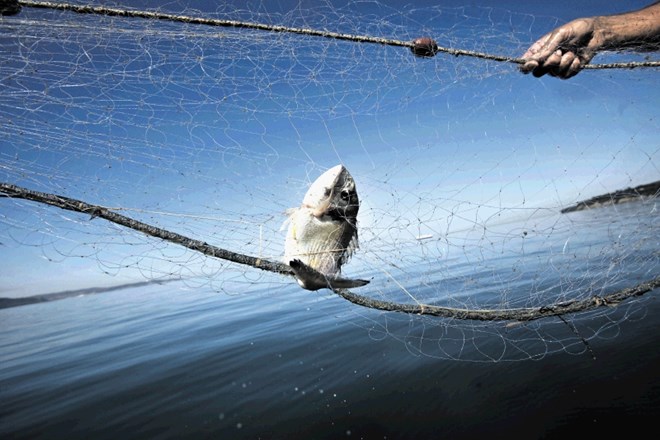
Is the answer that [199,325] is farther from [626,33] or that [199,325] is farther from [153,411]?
[626,33]

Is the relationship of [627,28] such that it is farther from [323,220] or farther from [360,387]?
[360,387]

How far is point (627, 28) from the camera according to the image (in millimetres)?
4215

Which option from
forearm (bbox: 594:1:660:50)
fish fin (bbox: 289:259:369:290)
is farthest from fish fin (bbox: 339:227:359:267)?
forearm (bbox: 594:1:660:50)

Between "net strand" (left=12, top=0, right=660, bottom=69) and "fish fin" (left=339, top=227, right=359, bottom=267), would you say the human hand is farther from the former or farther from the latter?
"fish fin" (left=339, top=227, right=359, bottom=267)

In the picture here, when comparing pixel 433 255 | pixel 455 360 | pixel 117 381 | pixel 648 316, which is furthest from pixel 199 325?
pixel 648 316

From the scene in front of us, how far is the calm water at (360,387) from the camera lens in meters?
5.40

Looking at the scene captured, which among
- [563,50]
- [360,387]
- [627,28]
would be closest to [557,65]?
[563,50]

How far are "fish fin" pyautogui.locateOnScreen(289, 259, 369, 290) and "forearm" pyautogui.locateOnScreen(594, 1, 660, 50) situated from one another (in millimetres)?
4028

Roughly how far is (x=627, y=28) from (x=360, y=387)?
6.75m

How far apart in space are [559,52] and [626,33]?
3.73ft

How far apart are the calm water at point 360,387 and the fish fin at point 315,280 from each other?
7.62ft

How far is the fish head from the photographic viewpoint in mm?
2990

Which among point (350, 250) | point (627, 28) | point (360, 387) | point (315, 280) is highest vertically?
point (627, 28)

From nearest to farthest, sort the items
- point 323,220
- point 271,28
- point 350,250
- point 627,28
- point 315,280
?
1. point 315,280
2. point 323,220
3. point 350,250
4. point 271,28
5. point 627,28
